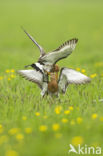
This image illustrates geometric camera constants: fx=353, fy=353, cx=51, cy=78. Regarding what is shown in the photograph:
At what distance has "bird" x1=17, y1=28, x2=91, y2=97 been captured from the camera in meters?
5.05

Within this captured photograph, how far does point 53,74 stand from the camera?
5.25 metres

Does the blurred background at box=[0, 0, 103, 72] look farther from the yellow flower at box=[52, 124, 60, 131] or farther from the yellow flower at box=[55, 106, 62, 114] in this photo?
the yellow flower at box=[52, 124, 60, 131]

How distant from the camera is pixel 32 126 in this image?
4.64 m

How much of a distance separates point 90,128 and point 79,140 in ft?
2.35

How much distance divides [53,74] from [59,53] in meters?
0.40

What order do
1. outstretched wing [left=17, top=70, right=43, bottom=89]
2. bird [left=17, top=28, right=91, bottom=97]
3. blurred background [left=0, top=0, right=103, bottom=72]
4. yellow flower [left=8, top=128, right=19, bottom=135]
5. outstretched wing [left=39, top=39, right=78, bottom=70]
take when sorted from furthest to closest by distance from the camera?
1. blurred background [left=0, top=0, right=103, bottom=72]
2. outstretched wing [left=17, top=70, right=43, bottom=89]
3. bird [left=17, top=28, right=91, bottom=97]
4. outstretched wing [left=39, top=39, right=78, bottom=70]
5. yellow flower [left=8, top=128, right=19, bottom=135]

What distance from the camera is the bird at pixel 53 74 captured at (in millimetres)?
5051

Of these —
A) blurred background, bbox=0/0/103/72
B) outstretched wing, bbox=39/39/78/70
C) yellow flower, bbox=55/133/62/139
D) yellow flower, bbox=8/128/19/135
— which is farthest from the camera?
blurred background, bbox=0/0/103/72

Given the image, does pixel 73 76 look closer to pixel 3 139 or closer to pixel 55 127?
pixel 55 127

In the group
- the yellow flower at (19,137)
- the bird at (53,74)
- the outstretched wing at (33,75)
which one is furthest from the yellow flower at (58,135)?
the outstretched wing at (33,75)

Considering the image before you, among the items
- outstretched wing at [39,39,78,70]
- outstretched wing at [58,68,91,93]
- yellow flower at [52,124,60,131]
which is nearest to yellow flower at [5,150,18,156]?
yellow flower at [52,124,60,131]

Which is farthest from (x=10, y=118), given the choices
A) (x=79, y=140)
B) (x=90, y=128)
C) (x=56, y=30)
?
(x=56, y=30)

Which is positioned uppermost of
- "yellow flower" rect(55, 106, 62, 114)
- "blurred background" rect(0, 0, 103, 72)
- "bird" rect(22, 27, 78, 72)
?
"blurred background" rect(0, 0, 103, 72)

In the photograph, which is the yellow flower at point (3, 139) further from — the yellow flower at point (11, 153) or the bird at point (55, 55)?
the bird at point (55, 55)
